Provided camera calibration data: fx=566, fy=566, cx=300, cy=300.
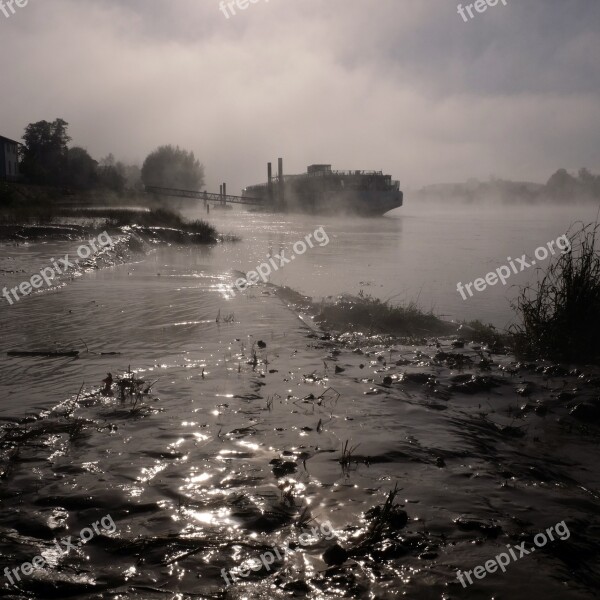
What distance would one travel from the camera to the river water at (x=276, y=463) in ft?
7.59

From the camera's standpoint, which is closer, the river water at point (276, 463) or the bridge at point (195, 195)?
→ the river water at point (276, 463)

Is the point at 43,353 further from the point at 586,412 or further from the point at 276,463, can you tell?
the point at 586,412

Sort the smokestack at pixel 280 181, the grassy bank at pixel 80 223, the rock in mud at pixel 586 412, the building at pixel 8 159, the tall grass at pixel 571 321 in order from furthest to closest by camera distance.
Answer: the smokestack at pixel 280 181, the building at pixel 8 159, the grassy bank at pixel 80 223, the tall grass at pixel 571 321, the rock in mud at pixel 586 412

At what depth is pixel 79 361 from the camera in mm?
5469

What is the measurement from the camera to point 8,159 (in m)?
55.4

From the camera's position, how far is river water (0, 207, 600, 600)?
2.31 metres

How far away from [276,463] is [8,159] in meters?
61.2

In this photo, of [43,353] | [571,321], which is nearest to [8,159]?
[43,353]

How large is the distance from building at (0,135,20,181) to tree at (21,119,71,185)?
275 cm

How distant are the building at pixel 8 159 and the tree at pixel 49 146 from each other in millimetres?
2745

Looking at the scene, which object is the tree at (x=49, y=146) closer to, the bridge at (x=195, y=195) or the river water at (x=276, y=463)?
the bridge at (x=195, y=195)

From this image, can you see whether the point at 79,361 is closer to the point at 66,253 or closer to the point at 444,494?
the point at 444,494

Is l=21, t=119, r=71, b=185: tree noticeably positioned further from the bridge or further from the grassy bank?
the grassy bank

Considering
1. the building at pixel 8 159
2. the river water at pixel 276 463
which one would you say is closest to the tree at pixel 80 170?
the building at pixel 8 159
